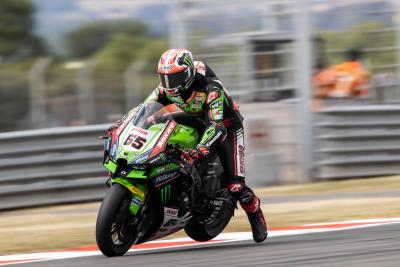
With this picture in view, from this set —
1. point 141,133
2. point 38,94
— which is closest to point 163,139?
point 141,133

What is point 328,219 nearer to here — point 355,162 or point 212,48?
point 355,162

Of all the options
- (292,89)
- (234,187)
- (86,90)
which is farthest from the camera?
(86,90)

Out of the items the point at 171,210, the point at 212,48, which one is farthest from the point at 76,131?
the point at 171,210

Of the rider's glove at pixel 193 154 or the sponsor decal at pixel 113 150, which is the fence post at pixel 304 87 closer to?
the rider's glove at pixel 193 154

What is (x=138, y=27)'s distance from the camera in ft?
182

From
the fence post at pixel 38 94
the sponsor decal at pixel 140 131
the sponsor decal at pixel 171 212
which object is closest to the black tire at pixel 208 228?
the sponsor decal at pixel 171 212

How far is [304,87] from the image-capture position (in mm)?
13695

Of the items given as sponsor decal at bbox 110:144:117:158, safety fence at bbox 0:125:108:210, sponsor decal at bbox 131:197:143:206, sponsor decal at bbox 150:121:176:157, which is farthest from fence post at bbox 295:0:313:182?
sponsor decal at bbox 131:197:143:206

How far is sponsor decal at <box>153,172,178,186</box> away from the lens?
23.7 feet

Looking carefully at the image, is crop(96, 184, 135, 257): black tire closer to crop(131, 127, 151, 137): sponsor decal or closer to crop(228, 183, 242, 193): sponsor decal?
crop(131, 127, 151, 137): sponsor decal

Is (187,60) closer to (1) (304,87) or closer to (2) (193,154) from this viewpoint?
(2) (193,154)

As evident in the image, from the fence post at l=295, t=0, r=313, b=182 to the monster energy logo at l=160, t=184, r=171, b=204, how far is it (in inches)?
246

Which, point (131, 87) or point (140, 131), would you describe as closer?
point (140, 131)

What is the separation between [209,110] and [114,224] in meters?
1.23
